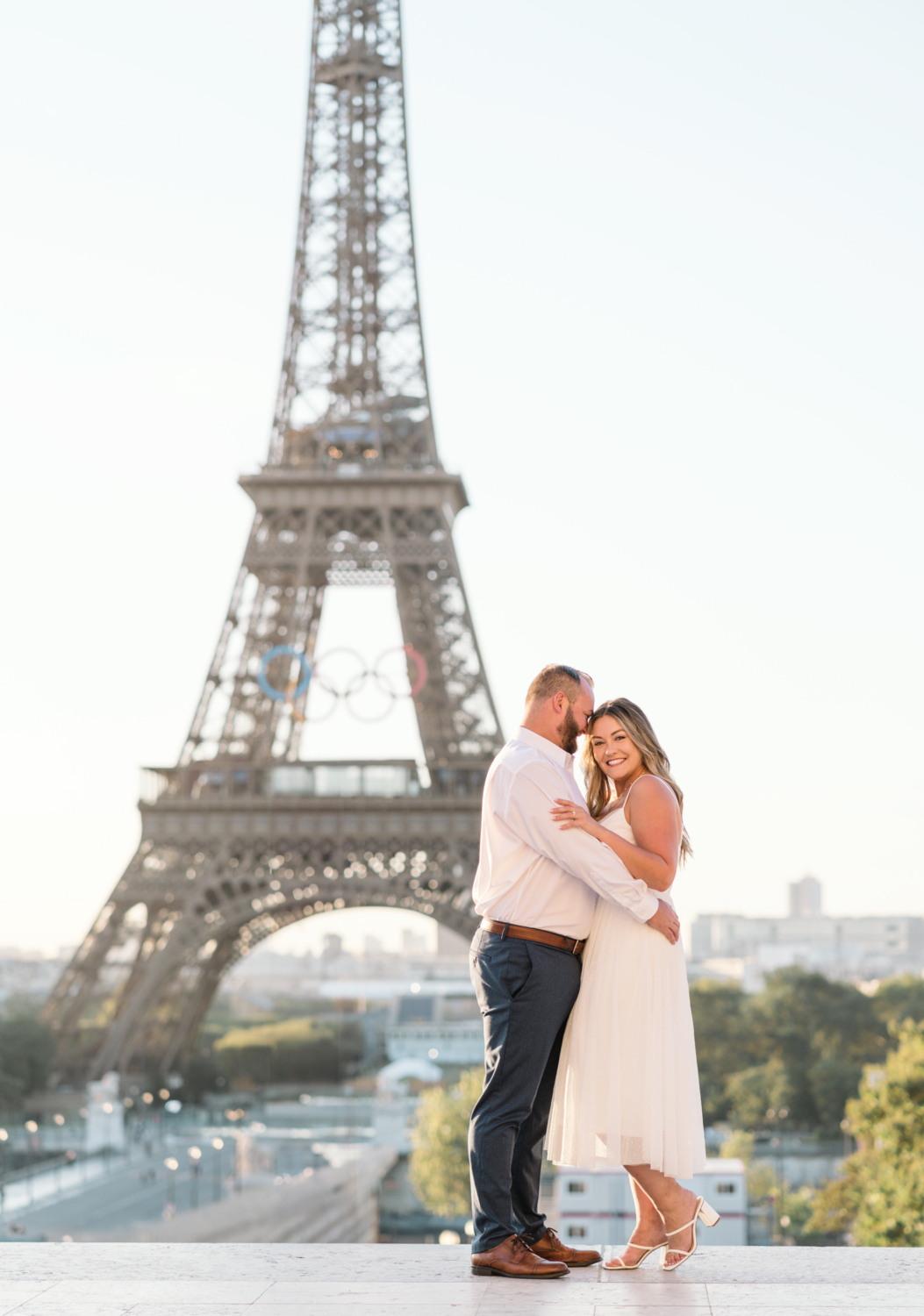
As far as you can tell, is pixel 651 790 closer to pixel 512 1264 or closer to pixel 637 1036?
pixel 637 1036

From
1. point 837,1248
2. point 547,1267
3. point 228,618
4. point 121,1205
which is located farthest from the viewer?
point 228,618

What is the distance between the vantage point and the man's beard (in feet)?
18.5

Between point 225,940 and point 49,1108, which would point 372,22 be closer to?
point 225,940

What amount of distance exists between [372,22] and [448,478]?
10.9 m

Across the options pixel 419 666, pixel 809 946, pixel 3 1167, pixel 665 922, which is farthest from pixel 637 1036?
pixel 809 946

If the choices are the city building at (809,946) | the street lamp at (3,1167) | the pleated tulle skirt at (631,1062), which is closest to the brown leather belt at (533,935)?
the pleated tulle skirt at (631,1062)

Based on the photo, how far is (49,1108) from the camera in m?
32.5

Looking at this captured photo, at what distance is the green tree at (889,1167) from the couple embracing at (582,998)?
15207 mm

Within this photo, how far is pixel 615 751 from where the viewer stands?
5566 mm

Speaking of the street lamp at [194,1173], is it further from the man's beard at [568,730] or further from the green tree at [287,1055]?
the man's beard at [568,730]

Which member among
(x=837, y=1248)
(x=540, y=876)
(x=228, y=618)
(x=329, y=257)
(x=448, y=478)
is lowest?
(x=837, y=1248)

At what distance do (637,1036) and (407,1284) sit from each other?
120cm

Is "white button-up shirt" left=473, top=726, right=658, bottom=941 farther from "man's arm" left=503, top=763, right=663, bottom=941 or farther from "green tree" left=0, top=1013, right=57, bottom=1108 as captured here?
"green tree" left=0, top=1013, right=57, bottom=1108

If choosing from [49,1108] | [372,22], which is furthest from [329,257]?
[49,1108]
